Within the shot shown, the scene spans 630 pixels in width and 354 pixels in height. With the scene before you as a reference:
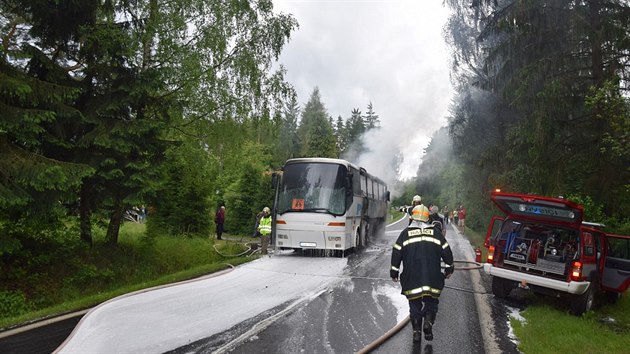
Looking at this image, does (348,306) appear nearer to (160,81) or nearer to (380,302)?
(380,302)

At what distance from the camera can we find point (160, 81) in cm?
1203

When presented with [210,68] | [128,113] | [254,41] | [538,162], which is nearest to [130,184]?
[128,113]

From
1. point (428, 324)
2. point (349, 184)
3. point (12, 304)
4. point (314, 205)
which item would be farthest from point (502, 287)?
point (12, 304)

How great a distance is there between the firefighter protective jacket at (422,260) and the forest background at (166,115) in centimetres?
513

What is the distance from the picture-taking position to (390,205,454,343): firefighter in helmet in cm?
618

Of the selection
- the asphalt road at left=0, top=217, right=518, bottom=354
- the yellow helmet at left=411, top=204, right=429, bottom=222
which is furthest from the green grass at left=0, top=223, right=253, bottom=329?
the yellow helmet at left=411, top=204, right=429, bottom=222

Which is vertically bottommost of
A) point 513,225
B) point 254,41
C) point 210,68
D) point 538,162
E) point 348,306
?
point 348,306

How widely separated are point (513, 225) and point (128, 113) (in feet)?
32.8

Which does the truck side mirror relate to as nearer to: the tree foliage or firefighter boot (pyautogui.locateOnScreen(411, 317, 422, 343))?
the tree foliage

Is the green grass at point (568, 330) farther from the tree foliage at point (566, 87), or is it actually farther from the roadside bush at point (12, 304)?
the roadside bush at point (12, 304)

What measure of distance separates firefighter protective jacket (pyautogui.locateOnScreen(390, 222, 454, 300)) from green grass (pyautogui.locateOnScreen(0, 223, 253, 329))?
5.92 metres

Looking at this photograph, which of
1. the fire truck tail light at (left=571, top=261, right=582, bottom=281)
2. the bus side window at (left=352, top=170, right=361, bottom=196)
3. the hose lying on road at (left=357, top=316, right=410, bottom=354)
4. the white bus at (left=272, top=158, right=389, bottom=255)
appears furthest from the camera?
the bus side window at (left=352, top=170, right=361, bottom=196)

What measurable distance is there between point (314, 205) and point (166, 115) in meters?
5.49

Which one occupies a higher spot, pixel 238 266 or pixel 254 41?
pixel 254 41
